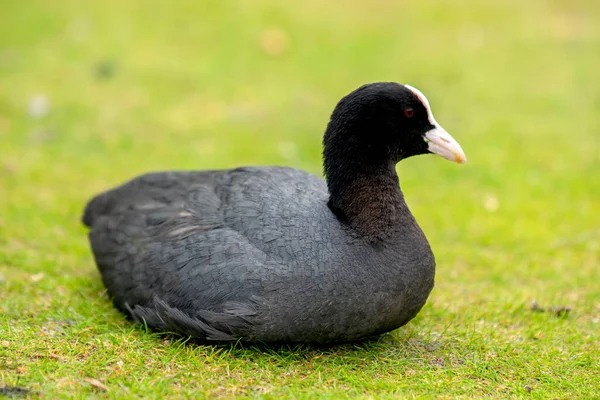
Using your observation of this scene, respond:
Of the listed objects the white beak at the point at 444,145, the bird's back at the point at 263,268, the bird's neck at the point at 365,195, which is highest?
the white beak at the point at 444,145

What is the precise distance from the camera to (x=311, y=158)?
31.1ft

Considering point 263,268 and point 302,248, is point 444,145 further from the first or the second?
point 263,268

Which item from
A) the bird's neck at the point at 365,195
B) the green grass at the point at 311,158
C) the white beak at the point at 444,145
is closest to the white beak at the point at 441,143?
the white beak at the point at 444,145

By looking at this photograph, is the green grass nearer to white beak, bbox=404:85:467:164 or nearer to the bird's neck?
the bird's neck

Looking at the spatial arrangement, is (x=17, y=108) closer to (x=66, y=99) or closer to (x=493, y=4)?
(x=66, y=99)

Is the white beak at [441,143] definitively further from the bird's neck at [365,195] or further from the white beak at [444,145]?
the bird's neck at [365,195]

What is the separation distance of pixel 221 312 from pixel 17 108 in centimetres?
761

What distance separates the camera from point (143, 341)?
4504mm

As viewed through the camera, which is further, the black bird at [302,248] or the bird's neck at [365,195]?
the bird's neck at [365,195]

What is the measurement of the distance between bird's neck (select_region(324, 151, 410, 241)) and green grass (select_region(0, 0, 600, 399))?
805 millimetres

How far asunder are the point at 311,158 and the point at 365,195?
4883 mm

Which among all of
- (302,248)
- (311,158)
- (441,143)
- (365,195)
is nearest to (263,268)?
(302,248)

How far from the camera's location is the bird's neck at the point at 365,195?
4.58m

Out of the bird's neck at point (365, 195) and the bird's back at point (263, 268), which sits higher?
the bird's neck at point (365, 195)
